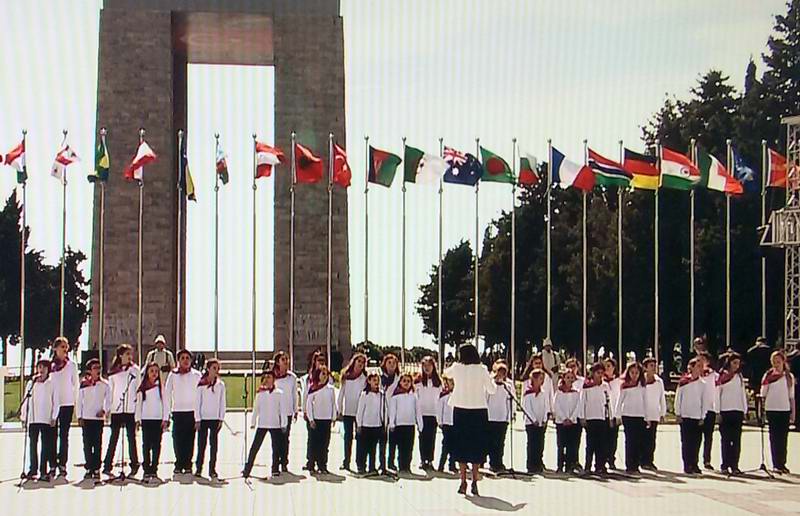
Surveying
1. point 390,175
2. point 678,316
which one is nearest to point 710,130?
point 678,316

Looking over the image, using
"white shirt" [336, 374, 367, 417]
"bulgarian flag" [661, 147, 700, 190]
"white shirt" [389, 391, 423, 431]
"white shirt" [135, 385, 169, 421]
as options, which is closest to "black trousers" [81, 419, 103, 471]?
"white shirt" [135, 385, 169, 421]

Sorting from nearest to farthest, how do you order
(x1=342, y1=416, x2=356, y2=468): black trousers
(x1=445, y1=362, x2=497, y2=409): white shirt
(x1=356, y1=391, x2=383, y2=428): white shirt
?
1. (x1=445, y1=362, x2=497, y2=409): white shirt
2. (x1=356, y1=391, x2=383, y2=428): white shirt
3. (x1=342, y1=416, x2=356, y2=468): black trousers

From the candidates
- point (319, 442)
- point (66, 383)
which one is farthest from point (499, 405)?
point (66, 383)

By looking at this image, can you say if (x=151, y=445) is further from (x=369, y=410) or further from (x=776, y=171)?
(x=776, y=171)

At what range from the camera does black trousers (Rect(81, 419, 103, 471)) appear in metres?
15.2

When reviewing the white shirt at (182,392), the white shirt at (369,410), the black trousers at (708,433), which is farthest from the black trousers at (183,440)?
the black trousers at (708,433)

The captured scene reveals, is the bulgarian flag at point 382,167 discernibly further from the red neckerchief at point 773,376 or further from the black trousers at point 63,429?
the black trousers at point 63,429

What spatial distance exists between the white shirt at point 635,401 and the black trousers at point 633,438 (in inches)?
2.8

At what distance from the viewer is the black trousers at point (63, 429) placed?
50.0ft

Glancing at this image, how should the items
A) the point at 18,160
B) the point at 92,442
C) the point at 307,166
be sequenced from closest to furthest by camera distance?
the point at 92,442
the point at 18,160
the point at 307,166

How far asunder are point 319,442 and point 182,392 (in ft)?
5.79

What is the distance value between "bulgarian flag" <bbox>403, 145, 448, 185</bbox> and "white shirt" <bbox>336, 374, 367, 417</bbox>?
9600 millimetres

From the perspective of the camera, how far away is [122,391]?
51.5 ft

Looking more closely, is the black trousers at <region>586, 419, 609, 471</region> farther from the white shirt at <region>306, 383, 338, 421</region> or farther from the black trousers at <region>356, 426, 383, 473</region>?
the white shirt at <region>306, 383, 338, 421</region>
